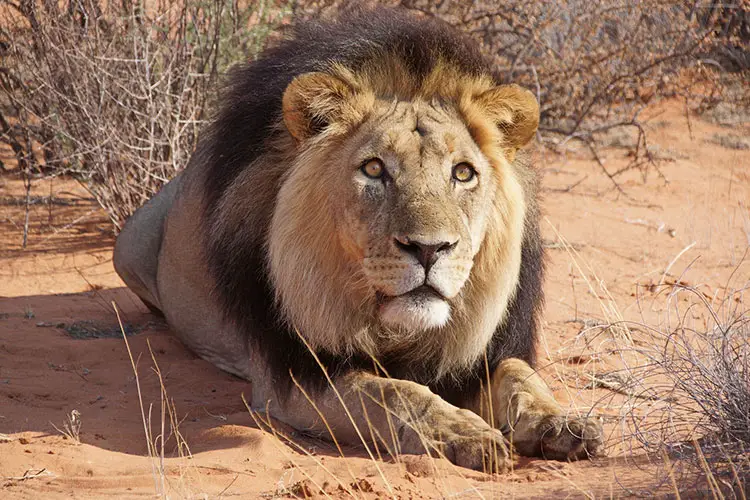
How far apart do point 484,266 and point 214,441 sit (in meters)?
1.32

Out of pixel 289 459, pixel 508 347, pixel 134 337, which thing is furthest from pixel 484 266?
pixel 134 337

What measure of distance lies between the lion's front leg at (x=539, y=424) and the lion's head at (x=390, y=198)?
0.24m

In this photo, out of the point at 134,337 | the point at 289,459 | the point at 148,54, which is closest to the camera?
the point at 289,459

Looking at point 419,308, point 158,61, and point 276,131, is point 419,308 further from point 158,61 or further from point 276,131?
point 158,61

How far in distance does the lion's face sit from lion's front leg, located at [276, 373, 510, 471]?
0.29 meters

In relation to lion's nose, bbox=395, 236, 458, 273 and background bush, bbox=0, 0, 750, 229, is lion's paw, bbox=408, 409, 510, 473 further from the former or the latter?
background bush, bbox=0, 0, 750, 229

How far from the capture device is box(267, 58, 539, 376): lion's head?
12.6 ft

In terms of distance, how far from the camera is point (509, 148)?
4293 millimetres

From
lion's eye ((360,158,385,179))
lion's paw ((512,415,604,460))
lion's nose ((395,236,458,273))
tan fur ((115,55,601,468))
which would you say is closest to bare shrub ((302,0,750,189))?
tan fur ((115,55,601,468))

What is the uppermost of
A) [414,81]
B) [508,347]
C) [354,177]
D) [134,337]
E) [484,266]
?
[414,81]

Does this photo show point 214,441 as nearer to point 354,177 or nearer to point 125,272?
point 354,177

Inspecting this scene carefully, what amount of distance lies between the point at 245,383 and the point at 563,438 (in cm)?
223

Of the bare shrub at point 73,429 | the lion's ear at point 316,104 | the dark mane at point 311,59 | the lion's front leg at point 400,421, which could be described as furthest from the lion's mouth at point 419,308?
the bare shrub at point 73,429

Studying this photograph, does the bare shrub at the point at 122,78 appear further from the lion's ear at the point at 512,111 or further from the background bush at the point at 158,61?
the lion's ear at the point at 512,111
